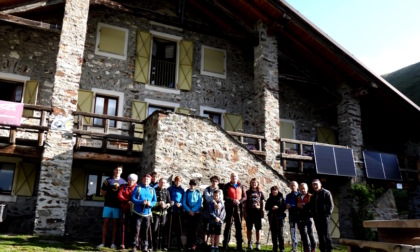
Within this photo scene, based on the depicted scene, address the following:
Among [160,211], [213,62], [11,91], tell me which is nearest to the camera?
[160,211]

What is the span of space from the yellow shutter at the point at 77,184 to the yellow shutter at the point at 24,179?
106 cm

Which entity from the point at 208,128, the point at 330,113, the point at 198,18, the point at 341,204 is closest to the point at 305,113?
the point at 330,113

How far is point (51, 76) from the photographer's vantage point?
12.1 meters

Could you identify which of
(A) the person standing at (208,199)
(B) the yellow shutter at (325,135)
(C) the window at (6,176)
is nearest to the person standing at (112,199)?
(A) the person standing at (208,199)

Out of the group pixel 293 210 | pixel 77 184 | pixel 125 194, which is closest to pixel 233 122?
pixel 77 184

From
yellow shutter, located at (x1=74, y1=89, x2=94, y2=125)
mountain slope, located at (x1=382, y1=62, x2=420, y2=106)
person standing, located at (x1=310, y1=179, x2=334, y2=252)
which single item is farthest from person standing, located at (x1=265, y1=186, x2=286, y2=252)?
mountain slope, located at (x1=382, y1=62, x2=420, y2=106)

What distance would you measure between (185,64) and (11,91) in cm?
560

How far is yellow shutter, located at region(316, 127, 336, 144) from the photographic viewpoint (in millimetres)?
15227

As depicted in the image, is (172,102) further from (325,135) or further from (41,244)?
(41,244)

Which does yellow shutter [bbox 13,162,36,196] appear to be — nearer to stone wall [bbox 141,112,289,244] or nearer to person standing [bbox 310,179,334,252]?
stone wall [bbox 141,112,289,244]

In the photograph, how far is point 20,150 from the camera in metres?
9.77

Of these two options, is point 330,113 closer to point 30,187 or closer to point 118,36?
point 118,36

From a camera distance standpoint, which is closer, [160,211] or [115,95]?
[160,211]

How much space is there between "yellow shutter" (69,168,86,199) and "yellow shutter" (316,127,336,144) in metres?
8.78
